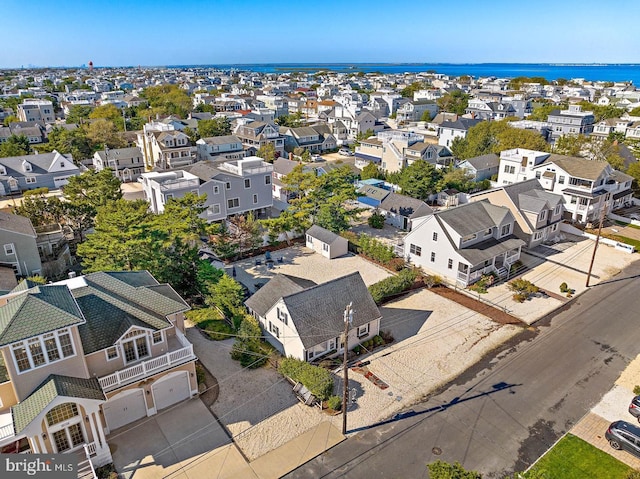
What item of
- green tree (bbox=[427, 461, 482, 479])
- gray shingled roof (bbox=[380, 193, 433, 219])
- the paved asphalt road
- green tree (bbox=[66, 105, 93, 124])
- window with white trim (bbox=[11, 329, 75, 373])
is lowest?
the paved asphalt road

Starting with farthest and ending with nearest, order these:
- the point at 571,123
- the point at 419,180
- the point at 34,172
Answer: the point at 571,123 < the point at 34,172 < the point at 419,180

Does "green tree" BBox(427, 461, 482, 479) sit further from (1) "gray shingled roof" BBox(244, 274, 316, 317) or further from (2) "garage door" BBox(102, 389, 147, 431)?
(1) "gray shingled roof" BBox(244, 274, 316, 317)

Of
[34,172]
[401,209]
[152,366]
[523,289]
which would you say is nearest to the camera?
[152,366]

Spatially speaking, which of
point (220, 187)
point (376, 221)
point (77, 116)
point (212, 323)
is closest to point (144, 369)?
point (212, 323)

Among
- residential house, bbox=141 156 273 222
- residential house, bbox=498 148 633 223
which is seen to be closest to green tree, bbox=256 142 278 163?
residential house, bbox=141 156 273 222

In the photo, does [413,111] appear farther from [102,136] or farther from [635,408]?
[635,408]

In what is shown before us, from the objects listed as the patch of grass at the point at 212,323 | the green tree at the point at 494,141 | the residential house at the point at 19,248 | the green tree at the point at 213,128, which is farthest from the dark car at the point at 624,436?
the green tree at the point at 213,128
